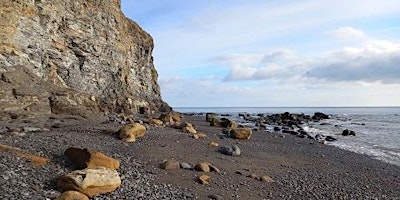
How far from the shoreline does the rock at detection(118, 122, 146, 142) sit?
39cm

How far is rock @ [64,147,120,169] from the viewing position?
32.7 feet

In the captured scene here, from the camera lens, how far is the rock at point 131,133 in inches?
654

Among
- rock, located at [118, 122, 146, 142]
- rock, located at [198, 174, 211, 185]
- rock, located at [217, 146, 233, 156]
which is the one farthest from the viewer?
rock, located at [118, 122, 146, 142]

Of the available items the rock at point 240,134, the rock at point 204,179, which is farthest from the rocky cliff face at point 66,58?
the rock at point 204,179

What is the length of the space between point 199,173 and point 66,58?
23913 millimetres

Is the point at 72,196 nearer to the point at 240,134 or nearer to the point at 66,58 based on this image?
the point at 240,134

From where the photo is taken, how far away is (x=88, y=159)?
998 centimetres

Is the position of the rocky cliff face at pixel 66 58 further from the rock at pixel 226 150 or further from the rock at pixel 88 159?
the rock at pixel 226 150

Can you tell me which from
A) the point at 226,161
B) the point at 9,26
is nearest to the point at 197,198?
the point at 226,161

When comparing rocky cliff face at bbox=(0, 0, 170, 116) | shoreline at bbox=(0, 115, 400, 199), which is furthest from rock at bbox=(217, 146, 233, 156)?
rocky cliff face at bbox=(0, 0, 170, 116)

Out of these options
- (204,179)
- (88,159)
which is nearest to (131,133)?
(204,179)

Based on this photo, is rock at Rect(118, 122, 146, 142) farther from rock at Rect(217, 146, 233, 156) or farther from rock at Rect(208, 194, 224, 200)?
rock at Rect(208, 194, 224, 200)

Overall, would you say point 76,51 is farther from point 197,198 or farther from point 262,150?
point 197,198

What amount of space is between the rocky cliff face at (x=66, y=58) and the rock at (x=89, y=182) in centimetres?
1377
